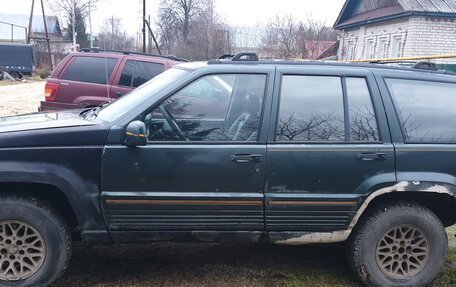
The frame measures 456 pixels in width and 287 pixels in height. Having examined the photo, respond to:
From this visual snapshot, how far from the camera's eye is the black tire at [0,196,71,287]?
3.26m

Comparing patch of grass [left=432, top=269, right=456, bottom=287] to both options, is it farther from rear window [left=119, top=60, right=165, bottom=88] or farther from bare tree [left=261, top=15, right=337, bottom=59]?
bare tree [left=261, top=15, right=337, bottom=59]

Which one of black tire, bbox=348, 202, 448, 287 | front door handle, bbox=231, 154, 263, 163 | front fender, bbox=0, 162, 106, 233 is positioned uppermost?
front door handle, bbox=231, 154, 263, 163

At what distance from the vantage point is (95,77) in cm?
825

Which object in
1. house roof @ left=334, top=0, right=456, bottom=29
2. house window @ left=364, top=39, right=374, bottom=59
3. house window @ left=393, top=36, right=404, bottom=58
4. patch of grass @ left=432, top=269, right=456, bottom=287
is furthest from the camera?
house window @ left=364, top=39, right=374, bottom=59

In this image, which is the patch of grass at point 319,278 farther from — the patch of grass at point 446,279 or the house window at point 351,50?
the house window at point 351,50

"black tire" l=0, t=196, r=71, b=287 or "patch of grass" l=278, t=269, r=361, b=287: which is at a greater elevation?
"black tire" l=0, t=196, r=71, b=287

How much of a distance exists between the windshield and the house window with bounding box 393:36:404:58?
16.6m

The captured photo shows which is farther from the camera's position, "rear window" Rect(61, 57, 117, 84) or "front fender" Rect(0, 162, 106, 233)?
"rear window" Rect(61, 57, 117, 84)

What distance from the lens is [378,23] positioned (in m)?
20.9

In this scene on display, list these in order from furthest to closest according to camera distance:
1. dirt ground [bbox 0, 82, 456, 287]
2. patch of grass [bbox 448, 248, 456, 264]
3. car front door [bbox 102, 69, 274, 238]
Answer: patch of grass [bbox 448, 248, 456, 264], dirt ground [bbox 0, 82, 456, 287], car front door [bbox 102, 69, 274, 238]

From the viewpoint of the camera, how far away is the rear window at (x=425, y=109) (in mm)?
3574

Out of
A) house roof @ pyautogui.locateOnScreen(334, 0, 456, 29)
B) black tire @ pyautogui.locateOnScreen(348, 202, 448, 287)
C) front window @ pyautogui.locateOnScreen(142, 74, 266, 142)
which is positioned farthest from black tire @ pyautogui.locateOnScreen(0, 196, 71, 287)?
house roof @ pyautogui.locateOnScreen(334, 0, 456, 29)

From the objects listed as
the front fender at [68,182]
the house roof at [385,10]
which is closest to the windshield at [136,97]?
the front fender at [68,182]

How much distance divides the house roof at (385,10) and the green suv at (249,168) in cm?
1511
